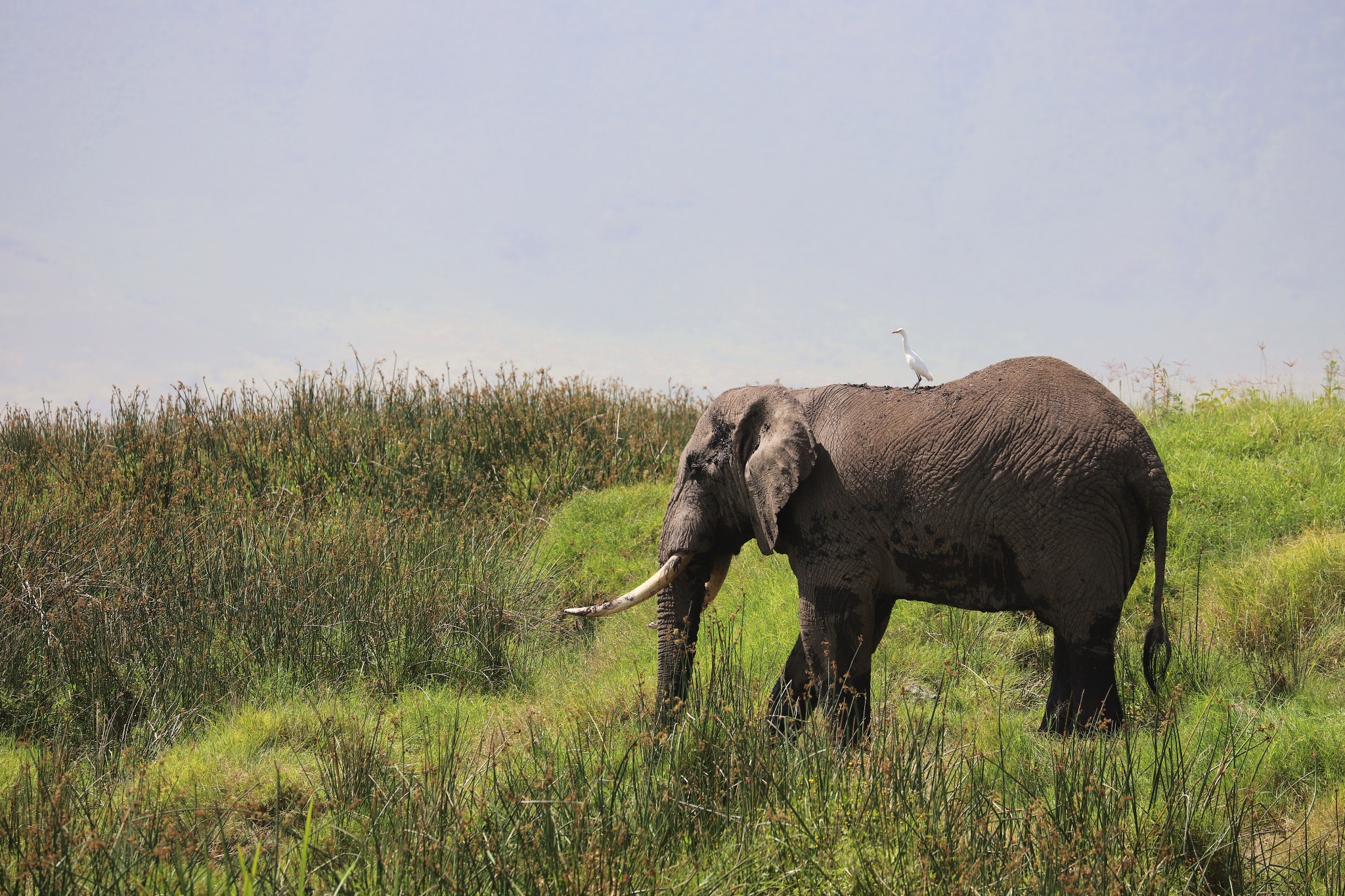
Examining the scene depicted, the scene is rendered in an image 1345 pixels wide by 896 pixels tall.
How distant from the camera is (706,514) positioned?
5355mm

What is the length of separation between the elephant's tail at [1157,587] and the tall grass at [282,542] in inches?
172

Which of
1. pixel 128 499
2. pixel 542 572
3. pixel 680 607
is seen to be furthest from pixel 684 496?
pixel 128 499

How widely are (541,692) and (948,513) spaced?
367 cm

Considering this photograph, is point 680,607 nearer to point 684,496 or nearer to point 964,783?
point 684,496

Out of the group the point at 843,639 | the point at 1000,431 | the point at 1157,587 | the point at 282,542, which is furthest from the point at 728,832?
the point at 282,542

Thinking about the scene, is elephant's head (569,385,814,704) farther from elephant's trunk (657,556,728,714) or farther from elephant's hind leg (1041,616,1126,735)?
elephant's hind leg (1041,616,1126,735)

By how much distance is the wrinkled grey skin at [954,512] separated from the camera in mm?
4422

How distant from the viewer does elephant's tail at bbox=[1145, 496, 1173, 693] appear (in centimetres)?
444

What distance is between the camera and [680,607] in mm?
5422

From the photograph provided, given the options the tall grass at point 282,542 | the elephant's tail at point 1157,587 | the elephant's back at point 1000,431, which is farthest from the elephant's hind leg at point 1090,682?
the tall grass at point 282,542

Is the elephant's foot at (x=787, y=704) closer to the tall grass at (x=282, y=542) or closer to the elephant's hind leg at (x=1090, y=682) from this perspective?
the elephant's hind leg at (x=1090, y=682)

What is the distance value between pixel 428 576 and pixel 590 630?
1576 millimetres

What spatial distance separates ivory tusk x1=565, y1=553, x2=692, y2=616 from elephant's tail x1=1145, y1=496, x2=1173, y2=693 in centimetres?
224

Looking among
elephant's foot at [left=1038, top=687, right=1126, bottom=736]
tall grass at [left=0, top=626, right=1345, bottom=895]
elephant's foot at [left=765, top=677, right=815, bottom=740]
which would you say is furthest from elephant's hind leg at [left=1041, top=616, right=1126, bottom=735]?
elephant's foot at [left=765, top=677, right=815, bottom=740]
